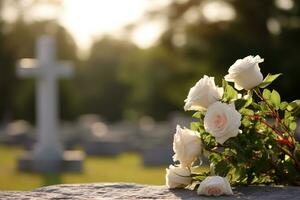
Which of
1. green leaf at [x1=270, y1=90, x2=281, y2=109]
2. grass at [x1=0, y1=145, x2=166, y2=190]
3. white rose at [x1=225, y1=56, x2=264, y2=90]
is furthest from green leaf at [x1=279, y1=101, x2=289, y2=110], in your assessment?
grass at [x1=0, y1=145, x2=166, y2=190]

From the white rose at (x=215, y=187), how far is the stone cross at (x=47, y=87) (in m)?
12.2

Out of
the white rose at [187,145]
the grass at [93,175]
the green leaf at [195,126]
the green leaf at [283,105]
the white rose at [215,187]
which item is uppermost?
the grass at [93,175]

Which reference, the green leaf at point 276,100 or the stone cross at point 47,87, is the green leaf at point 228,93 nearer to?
the green leaf at point 276,100

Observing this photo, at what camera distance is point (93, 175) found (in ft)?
Result: 44.5

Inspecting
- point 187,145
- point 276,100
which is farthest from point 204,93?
point 276,100

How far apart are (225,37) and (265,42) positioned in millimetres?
1585

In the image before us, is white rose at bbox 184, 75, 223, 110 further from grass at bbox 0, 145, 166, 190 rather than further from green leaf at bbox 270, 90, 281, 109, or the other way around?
grass at bbox 0, 145, 166, 190

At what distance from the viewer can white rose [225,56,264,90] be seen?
334 cm

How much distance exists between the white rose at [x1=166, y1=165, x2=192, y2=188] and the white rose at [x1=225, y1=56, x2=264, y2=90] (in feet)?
1.65

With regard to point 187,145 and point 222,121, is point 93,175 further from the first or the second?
point 222,121

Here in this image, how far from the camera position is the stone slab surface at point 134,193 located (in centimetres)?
314

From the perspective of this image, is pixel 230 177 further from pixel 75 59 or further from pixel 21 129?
pixel 75 59

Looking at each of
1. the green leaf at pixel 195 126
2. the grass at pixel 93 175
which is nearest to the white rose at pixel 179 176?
the green leaf at pixel 195 126

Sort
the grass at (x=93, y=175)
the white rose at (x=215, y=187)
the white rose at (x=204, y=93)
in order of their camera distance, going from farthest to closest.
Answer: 1. the grass at (x=93, y=175)
2. the white rose at (x=204, y=93)
3. the white rose at (x=215, y=187)
